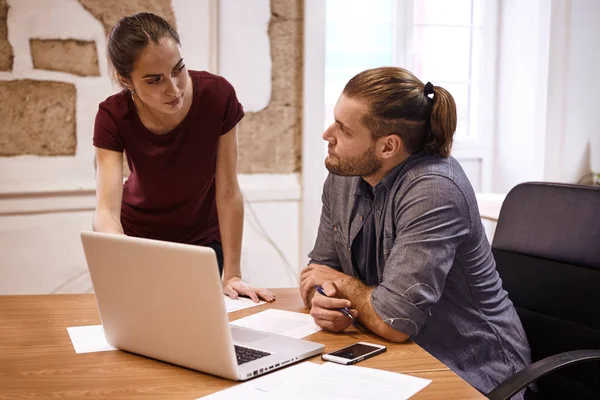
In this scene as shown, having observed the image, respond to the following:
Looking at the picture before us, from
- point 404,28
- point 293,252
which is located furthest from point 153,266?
point 404,28

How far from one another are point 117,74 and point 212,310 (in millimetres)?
1088

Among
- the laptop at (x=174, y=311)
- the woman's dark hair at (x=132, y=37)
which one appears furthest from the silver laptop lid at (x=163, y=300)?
the woman's dark hair at (x=132, y=37)

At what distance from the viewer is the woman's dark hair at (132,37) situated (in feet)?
6.38

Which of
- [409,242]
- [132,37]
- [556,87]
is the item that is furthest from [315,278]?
[556,87]

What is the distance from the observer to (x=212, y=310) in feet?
3.89

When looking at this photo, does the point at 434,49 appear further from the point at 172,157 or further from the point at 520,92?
the point at 172,157

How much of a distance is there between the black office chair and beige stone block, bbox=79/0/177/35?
75.0 inches

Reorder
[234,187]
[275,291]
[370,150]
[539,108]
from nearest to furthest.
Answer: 1. [370,150]
2. [275,291]
3. [234,187]
4. [539,108]

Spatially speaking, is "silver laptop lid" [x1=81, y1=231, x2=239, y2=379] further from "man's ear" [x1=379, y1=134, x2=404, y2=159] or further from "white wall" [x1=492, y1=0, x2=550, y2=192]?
"white wall" [x1=492, y1=0, x2=550, y2=192]

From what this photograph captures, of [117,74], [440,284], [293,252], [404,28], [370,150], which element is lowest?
[293,252]

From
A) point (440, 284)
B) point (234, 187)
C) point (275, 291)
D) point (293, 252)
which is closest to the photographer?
point (440, 284)

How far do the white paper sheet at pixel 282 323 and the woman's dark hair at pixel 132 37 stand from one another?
31.3 inches

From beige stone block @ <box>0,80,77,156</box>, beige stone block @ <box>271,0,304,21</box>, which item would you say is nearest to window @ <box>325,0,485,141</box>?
beige stone block @ <box>271,0,304,21</box>

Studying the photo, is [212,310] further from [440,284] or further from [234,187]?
[234,187]
